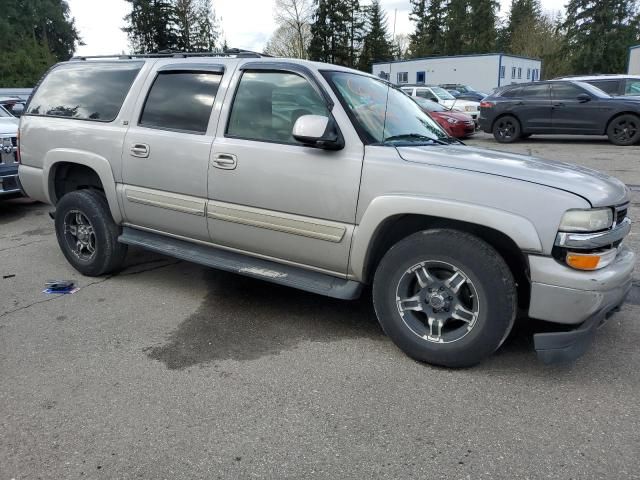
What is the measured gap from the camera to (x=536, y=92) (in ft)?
46.7

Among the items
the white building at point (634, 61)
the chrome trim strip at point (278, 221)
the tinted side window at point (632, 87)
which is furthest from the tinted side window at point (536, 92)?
the white building at point (634, 61)

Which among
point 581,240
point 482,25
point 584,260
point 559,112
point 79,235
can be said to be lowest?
point 79,235

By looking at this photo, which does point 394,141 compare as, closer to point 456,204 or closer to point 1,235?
point 456,204

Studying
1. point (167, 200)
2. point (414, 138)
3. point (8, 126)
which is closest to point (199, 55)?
point (167, 200)

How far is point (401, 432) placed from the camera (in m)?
2.67

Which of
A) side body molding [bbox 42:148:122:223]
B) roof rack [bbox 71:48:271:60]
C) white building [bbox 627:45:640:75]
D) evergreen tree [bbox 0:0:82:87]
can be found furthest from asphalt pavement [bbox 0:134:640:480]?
evergreen tree [bbox 0:0:82:87]

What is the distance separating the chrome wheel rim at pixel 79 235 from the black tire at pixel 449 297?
9.53ft

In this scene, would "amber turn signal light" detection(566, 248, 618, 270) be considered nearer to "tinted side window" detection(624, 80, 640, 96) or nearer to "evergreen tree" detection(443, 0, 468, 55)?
"tinted side window" detection(624, 80, 640, 96)

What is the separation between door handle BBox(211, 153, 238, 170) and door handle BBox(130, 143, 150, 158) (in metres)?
0.71

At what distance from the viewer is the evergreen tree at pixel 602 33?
154ft

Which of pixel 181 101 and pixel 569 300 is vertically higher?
pixel 181 101

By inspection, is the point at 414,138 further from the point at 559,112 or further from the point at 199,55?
the point at 559,112

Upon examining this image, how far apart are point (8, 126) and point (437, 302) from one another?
277 inches

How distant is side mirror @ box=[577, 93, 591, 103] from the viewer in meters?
13.4
